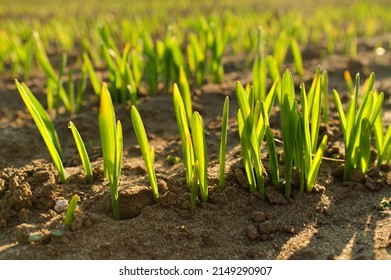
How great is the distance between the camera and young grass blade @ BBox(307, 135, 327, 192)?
173cm

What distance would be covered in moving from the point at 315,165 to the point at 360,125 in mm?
284

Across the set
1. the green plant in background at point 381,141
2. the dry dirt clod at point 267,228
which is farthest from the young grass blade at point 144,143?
the green plant in background at point 381,141

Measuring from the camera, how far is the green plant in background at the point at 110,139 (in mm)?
1495

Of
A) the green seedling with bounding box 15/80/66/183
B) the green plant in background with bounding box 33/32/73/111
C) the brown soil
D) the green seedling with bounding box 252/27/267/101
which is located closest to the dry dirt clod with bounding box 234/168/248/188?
the brown soil

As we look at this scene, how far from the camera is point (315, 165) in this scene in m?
1.77

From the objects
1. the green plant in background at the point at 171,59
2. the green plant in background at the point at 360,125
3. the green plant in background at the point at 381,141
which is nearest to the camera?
the green plant in background at the point at 360,125

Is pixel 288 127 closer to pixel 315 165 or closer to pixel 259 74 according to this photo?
pixel 315 165

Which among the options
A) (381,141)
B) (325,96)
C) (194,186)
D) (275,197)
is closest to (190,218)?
(194,186)

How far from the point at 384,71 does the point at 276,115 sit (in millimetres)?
1812

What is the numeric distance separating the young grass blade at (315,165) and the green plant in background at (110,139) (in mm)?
706

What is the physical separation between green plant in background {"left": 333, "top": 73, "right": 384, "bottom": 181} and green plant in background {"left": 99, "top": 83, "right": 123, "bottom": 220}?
0.86 m

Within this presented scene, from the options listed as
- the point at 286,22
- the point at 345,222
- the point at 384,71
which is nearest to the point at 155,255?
the point at 345,222

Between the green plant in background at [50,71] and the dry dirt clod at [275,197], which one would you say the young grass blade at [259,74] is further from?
the green plant in background at [50,71]

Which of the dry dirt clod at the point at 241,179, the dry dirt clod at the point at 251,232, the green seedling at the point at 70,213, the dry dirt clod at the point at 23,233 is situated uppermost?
the green seedling at the point at 70,213
